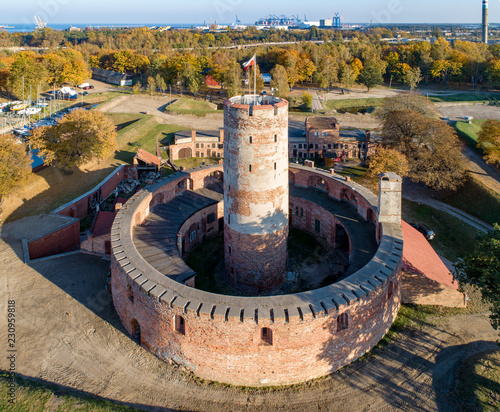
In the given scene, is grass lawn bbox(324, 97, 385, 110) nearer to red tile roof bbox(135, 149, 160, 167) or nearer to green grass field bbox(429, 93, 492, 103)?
green grass field bbox(429, 93, 492, 103)

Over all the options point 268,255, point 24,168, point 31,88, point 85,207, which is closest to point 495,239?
point 268,255

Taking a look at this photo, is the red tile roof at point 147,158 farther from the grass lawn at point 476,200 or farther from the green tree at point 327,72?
the green tree at point 327,72

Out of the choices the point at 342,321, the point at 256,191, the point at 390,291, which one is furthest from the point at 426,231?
the point at 342,321

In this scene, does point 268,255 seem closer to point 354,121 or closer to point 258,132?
point 258,132

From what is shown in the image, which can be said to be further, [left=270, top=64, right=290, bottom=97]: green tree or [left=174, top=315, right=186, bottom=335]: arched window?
[left=270, top=64, right=290, bottom=97]: green tree

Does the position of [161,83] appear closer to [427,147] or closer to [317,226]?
[427,147]

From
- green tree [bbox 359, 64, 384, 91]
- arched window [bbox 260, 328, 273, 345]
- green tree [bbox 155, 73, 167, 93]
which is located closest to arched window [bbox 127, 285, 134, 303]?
arched window [bbox 260, 328, 273, 345]
